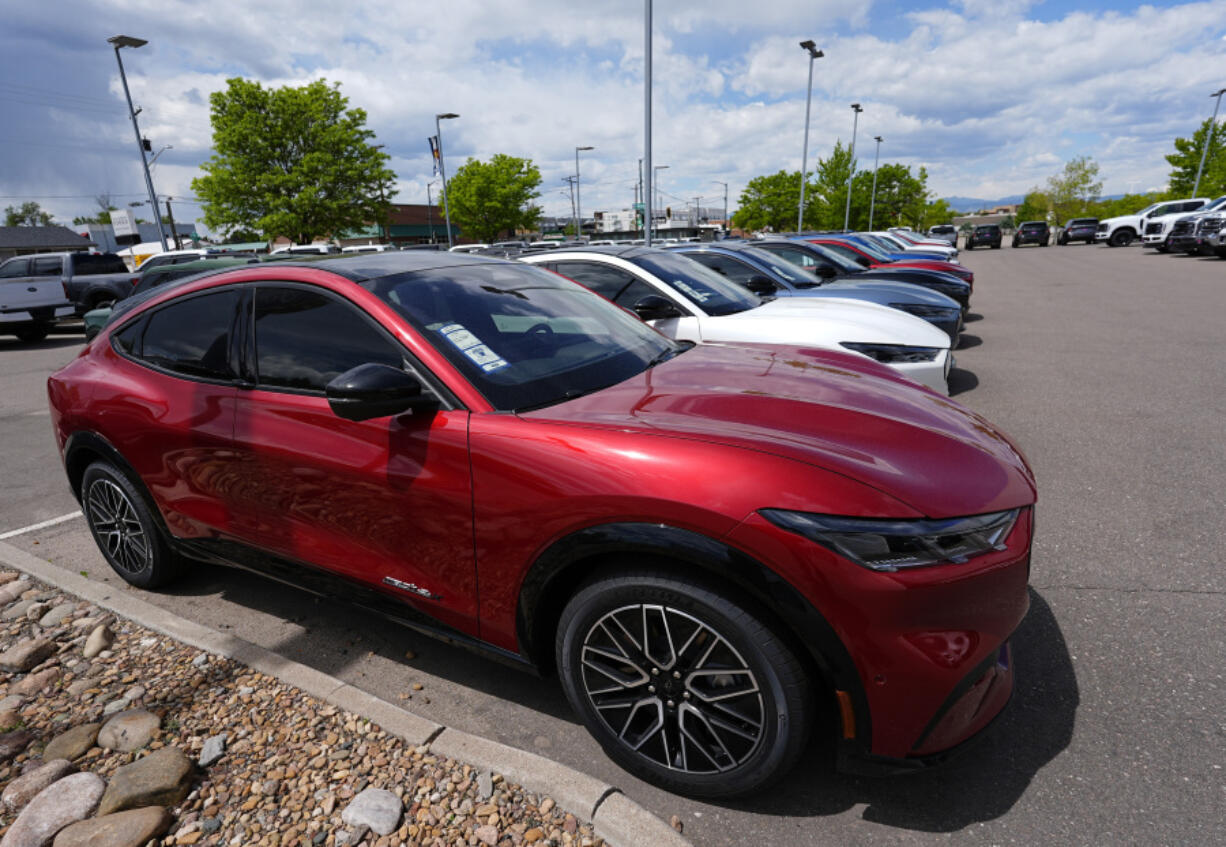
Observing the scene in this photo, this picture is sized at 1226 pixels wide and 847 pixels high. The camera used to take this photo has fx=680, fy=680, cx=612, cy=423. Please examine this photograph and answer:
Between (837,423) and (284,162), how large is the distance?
41.0m

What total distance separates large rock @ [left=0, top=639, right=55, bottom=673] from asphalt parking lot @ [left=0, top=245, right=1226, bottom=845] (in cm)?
48

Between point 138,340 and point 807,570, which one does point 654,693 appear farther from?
point 138,340

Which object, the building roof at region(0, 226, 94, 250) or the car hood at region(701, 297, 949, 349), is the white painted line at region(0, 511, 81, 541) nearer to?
the car hood at region(701, 297, 949, 349)

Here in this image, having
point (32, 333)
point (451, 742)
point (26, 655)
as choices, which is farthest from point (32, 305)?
point (451, 742)

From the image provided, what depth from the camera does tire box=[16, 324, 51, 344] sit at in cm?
1452

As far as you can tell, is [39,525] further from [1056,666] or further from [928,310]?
[928,310]

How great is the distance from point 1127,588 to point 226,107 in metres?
42.1

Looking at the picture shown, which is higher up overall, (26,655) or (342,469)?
(342,469)

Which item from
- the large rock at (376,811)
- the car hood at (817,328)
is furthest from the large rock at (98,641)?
the car hood at (817,328)

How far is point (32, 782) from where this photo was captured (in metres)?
2.21

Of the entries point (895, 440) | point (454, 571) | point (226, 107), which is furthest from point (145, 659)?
point (226, 107)

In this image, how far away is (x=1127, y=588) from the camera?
3.06m

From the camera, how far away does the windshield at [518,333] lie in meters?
2.34

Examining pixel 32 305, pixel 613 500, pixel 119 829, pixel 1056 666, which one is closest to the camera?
pixel 613 500
